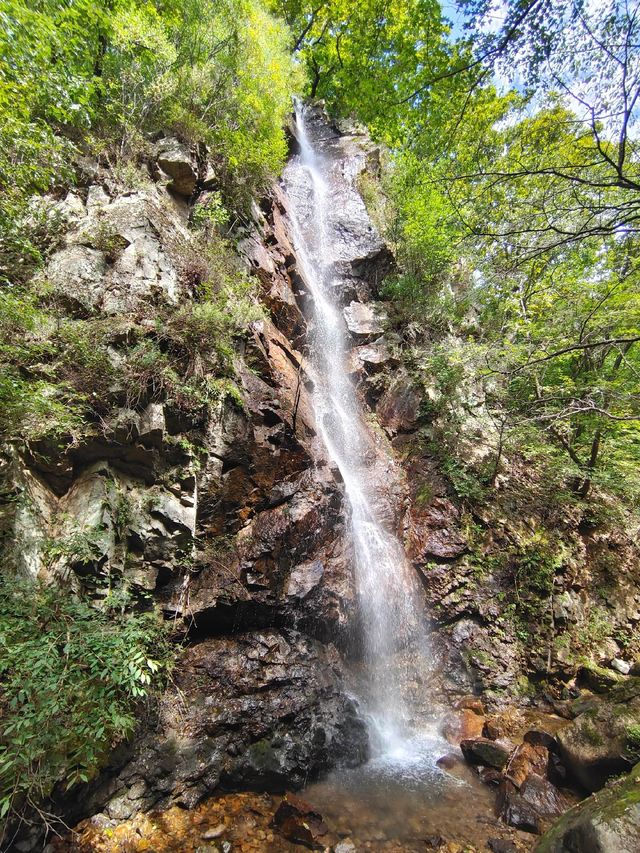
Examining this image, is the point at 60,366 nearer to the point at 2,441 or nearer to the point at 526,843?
the point at 2,441

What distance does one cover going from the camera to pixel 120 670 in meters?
3.68

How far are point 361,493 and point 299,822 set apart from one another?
550 cm

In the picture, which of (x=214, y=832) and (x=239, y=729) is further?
(x=239, y=729)

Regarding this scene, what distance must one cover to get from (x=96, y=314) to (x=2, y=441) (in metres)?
2.15

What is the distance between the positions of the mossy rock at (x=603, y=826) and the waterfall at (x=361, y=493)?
2457mm

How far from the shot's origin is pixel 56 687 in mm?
3184

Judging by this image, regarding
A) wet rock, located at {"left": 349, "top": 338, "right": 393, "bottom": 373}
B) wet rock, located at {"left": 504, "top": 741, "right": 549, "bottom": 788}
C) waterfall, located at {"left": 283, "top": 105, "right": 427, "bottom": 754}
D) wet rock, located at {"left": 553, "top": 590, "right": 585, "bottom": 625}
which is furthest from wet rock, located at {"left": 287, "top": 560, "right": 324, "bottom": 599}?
wet rock, located at {"left": 349, "top": 338, "right": 393, "bottom": 373}

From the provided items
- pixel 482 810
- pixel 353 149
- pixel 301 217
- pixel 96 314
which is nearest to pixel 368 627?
pixel 482 810

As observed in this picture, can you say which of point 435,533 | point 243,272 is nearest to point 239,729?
point 435,533

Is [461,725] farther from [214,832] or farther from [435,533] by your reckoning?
[214,832]

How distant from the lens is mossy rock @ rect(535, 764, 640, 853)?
3.10 m

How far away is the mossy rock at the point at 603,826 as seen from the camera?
10.2 ft

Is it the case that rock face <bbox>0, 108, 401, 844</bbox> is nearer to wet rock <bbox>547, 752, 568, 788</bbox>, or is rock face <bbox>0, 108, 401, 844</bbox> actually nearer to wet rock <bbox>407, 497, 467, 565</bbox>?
wet rock <bbox>407, 497, 467, 565</bbox>

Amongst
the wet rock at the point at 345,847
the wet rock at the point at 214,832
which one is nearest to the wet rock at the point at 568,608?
the wet rock at the point at 345,847
